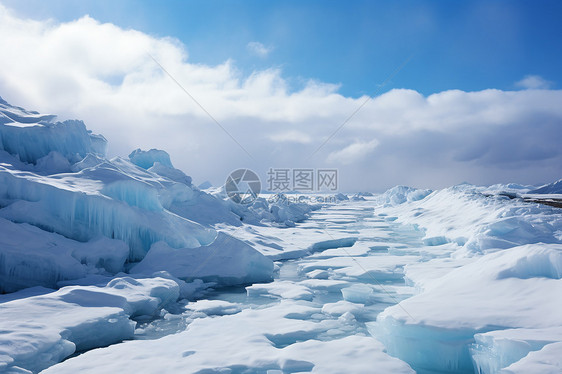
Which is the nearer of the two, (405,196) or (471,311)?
(471,311)

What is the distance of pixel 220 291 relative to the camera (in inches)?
375

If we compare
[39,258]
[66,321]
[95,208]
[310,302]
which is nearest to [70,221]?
[95,208]

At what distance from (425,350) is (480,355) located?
2.39ft

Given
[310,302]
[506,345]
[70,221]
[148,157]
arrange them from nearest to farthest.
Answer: [506,345] → [310,302] → [70,221] → [148,157]

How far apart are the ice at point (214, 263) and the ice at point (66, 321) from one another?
2390 mm

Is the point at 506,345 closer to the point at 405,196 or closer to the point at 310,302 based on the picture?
the point at 310,302

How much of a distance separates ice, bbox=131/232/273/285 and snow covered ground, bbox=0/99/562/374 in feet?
0.14

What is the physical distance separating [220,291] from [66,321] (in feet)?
14.8

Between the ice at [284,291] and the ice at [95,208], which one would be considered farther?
the ice at [95,208]

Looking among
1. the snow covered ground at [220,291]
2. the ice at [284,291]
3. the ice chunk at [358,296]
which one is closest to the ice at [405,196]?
the snow covered ground at [220,291]

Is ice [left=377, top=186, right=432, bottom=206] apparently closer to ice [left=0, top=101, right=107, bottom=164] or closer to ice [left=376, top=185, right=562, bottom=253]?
ice [left=376, top=185, right=562, bottom=253]

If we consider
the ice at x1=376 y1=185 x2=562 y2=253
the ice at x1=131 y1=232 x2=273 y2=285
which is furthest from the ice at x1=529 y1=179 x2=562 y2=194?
the ice at x1=131 y1=232 x2=273 y2=285

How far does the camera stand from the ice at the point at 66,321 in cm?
449

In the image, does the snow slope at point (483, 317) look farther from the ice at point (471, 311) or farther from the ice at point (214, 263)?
the ice at point (214, 263)
